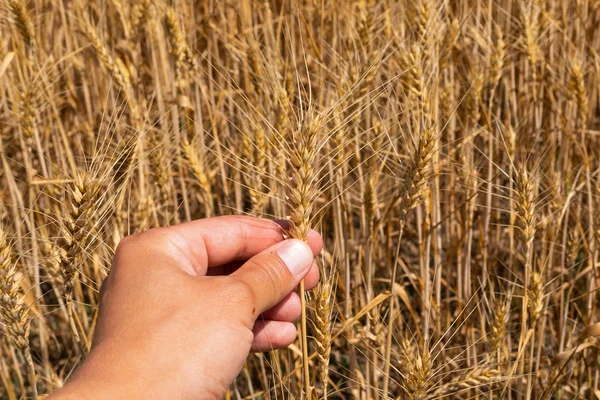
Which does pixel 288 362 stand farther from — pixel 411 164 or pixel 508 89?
pixel 508 89

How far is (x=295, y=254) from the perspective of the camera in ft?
4.60

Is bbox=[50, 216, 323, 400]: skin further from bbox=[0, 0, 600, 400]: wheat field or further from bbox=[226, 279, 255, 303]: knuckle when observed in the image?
bbox=[0, 0, 600, 400]: wheat field

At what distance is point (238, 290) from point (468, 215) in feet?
4.43

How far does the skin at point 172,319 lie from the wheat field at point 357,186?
0.11 m

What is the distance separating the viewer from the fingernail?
4.57 feet

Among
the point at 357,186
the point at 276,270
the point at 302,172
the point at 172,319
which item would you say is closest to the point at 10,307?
the point at 172,319

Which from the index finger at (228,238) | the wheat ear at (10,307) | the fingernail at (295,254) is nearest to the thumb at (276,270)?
the fingernail at (295,254)

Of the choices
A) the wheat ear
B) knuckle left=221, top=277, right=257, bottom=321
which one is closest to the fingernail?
knuckle left=221, top=277, right=257, bottom=321

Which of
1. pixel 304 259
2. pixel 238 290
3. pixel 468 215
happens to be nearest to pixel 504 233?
pixel 468 215

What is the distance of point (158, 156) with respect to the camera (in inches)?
84.5

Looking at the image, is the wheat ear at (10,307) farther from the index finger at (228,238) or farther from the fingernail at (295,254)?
the fingernail at (295,254)

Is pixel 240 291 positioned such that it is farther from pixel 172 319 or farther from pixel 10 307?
pixel 10 307

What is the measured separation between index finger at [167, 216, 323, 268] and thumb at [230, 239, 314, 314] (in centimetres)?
15

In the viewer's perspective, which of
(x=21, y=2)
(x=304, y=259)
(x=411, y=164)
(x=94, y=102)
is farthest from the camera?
(x=94, y=102)
